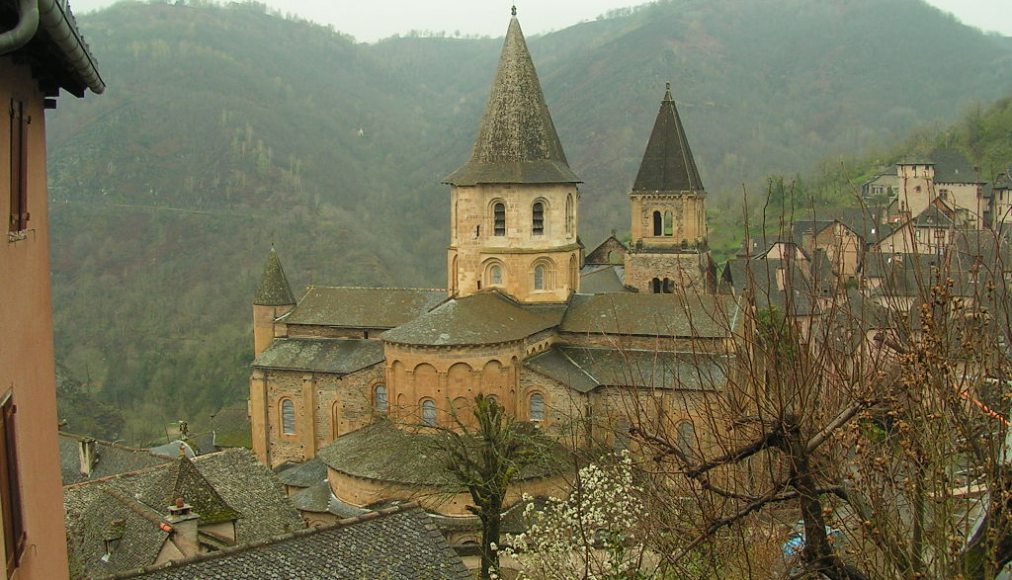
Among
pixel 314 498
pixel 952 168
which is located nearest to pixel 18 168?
pixel 314 498

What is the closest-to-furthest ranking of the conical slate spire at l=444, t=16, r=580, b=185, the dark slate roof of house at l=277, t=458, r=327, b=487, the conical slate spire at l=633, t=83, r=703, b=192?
the dark slate roof of house at l=277, t=458, r=327, b=487 → the conical slate spire at l=444, t=16, r=580, b=185 → the conical slate spire at l=633, t=83, r=703, b=192

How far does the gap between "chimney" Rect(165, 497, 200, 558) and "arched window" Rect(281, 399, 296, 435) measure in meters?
14.3

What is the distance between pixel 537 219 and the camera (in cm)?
2856

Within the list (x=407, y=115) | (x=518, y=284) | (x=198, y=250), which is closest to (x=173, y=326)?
(x=198, y=250)

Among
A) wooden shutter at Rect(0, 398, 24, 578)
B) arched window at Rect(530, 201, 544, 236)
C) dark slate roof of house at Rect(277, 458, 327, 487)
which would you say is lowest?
dark slate roof of house at Rect(277, 458, 327, 487)

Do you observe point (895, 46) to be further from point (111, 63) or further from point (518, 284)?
point (518, 284)

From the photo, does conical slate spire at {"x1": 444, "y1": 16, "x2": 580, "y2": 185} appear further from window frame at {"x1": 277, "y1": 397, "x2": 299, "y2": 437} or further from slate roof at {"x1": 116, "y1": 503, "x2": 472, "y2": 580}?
slate roof at {"x1": 116, "y1": 503, "x2": 472, "y2": 580}

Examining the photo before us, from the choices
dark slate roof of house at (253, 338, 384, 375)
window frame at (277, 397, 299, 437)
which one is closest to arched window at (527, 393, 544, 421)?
dark slate roof of house at (253, 338, 384, 375)

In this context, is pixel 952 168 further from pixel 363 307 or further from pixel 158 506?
pixel 158 506

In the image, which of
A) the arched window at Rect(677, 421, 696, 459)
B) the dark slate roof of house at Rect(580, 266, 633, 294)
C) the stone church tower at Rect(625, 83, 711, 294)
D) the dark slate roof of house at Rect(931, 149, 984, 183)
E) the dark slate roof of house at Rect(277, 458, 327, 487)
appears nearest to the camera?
the arched window at Rect(677, 421, 696, 459)

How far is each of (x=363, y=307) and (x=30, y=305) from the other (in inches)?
1023

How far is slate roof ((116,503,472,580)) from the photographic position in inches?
458

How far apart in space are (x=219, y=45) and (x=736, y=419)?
13075cm

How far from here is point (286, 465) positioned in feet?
103
